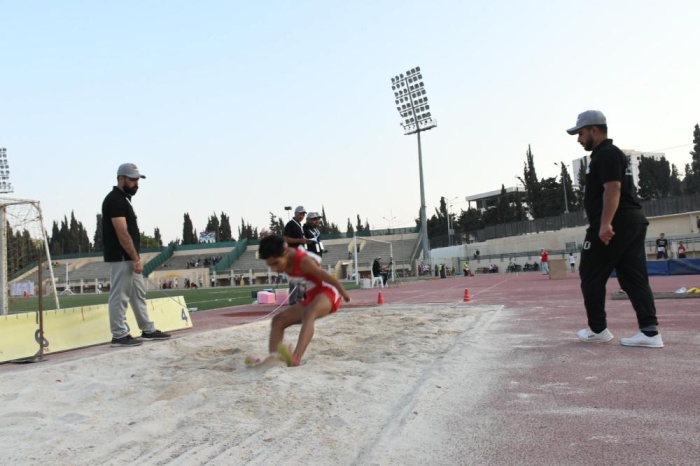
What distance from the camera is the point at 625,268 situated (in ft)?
15.9

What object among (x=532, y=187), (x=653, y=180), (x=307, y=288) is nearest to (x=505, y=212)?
(x=532, y=187)

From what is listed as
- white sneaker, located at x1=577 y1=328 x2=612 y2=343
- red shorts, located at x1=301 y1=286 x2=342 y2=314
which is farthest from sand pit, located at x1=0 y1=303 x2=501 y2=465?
white sneaker, located at x1=577 y1=328 x2=612 y2=343

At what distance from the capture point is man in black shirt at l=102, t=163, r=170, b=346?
6.16 metres

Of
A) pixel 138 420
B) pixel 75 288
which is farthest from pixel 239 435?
pixel 75 288

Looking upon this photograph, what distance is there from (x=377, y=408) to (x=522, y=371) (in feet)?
4.95

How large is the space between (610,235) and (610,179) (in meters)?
0.51

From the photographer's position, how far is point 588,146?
16.8 ft

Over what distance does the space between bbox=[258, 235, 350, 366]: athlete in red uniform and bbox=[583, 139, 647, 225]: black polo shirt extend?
2454mm

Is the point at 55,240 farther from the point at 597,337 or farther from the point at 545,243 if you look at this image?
the point at 597,337

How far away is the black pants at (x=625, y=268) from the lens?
475 cm

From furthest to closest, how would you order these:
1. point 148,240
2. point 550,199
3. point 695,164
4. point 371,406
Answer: point 148,240 < point 550,199 < point 695,164 < point 371,406

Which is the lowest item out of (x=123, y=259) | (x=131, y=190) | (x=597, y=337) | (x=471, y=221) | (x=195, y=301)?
(x=195, y=301)

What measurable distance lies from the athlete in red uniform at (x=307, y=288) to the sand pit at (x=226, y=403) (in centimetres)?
32

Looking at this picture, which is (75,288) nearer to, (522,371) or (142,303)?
(142,303)
